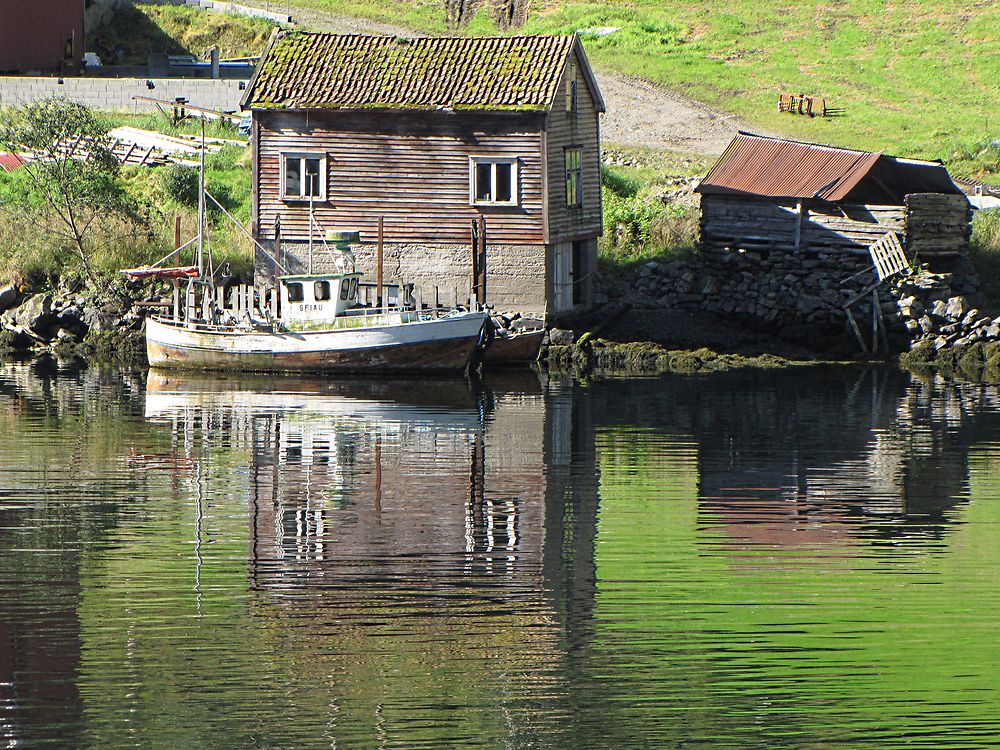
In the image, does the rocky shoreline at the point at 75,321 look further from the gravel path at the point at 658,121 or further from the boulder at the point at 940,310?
the gravel path at the point at 658,121

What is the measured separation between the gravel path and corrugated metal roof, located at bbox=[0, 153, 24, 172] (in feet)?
72.1

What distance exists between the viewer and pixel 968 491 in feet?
87.9

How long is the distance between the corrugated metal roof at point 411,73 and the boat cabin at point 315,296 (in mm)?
5367

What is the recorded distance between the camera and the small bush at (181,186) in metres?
53.4

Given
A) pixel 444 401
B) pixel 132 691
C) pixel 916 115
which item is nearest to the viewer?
pixel 132 691

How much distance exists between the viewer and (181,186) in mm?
53625

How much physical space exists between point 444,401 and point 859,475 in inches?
476

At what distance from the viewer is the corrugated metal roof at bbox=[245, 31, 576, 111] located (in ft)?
144

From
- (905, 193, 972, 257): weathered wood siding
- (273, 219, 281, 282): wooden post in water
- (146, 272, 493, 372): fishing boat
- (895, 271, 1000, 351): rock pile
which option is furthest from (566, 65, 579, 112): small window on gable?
(895, 271, 1000, 351): rock pile

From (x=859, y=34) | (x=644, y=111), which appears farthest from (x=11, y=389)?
(x=859, y=34)

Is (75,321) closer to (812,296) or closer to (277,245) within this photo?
(277,245)

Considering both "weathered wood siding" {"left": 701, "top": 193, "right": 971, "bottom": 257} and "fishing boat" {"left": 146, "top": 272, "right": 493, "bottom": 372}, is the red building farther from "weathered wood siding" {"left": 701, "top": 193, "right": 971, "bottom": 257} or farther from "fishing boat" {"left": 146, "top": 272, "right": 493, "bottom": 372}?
"weathered wood siding" {"left": 701, "top": 193, "right": 971, "bottom": 257}

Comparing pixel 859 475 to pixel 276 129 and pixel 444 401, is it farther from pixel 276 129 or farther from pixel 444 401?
pixel 276 129

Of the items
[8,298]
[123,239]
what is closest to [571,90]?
[123,239]
